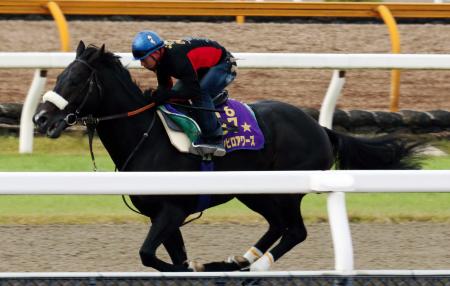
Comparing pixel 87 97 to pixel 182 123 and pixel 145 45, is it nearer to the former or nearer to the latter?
pixel 145 45

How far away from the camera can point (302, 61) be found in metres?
9.66

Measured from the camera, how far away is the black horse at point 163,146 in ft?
20.7

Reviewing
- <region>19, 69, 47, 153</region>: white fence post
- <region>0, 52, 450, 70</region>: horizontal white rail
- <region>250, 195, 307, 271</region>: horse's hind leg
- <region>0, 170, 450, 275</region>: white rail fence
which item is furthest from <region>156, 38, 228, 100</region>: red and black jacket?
<region>19, 69, 47, 153</region>: white fence post

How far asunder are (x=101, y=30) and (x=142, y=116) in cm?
648

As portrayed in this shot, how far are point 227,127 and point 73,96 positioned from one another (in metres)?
0.89

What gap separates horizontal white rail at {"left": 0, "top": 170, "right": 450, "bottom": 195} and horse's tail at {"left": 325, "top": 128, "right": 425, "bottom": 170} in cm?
293

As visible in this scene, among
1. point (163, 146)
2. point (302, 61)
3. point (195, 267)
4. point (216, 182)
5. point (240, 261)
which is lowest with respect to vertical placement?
point (240, 261)

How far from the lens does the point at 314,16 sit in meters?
13.1

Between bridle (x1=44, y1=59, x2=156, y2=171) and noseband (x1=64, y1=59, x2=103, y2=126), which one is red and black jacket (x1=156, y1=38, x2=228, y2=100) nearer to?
bridle (x1=44, y1=59, x2=156, y2=171)

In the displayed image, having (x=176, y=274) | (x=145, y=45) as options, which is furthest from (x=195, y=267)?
(x=176, y=274)

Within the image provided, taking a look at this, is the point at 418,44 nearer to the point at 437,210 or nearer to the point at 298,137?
the point at 437,210

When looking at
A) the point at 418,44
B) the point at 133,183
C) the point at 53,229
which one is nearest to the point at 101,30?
the point at 418,44

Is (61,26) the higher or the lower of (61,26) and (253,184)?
the lower

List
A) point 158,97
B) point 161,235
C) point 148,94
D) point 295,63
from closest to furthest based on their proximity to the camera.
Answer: point 161,235, point 158,97, point 148,94, point 295,63
